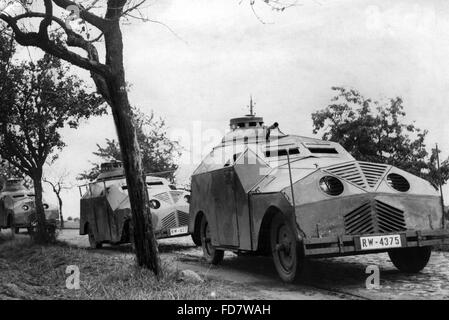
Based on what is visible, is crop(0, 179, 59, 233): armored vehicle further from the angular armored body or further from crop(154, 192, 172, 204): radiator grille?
the angular armored body

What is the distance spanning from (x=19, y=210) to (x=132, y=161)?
17409 mm

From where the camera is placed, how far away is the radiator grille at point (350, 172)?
8.02 m

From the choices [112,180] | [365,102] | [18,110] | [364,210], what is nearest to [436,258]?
[364,210]

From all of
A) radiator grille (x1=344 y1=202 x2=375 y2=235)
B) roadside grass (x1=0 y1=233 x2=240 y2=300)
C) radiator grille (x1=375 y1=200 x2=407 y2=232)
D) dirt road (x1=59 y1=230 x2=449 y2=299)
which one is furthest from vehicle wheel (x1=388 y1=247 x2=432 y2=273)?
roadside grass (x1=0 y1=233 x2=240 y2=300)

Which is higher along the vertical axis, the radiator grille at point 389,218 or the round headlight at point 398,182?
the round headlight at point 398,182

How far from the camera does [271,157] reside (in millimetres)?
9430

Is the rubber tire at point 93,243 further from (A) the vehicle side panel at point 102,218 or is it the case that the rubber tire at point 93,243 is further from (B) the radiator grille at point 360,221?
(B) the radiator grille at point 360,221

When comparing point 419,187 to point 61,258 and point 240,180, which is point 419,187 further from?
point 61,258

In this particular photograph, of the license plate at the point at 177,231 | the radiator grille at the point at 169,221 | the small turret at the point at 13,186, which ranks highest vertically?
the small turret at the point at 13,186

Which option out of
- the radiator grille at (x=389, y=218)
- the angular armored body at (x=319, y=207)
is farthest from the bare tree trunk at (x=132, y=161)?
the radiator grille at (x=389, y=218)

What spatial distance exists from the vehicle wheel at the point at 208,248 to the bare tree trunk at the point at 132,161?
8.65 ft

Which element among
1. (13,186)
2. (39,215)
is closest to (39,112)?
(39,215)

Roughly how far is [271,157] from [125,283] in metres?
3.00

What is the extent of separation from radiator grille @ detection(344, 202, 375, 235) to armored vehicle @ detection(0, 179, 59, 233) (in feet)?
57.0
